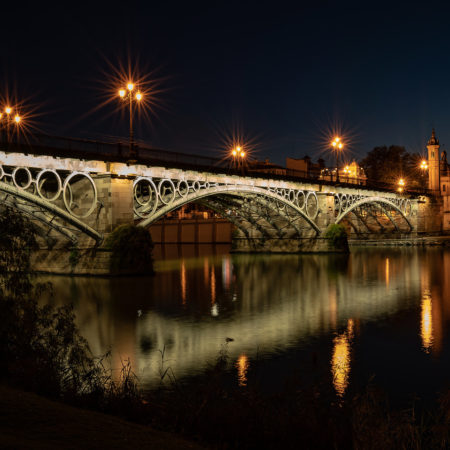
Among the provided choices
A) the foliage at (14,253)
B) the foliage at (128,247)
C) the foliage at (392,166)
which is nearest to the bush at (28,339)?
the foliage at (14,253)

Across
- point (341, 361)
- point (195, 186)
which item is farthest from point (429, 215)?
point (341, 361)

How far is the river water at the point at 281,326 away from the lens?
11.3 m

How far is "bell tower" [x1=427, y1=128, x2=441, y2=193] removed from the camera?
94.1 m

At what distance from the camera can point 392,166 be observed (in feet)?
365

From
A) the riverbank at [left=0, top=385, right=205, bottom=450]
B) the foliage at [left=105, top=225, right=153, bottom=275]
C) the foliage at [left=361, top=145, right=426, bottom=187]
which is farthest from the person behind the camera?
the foliage at [left=361, top=145, right=426, bottom=187]

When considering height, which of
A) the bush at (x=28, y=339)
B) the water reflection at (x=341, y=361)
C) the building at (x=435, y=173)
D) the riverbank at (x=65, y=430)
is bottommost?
the water reflection at (x=341, y=361)

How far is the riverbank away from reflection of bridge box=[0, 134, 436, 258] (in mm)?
20079

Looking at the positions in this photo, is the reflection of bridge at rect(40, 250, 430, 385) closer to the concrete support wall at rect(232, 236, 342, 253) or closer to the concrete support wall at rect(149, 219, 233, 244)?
the concrete support wall at rect(232, 236, 342, 253)

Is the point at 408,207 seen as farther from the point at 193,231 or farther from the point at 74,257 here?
the point at 74,257

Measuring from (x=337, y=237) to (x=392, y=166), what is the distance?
64688mm

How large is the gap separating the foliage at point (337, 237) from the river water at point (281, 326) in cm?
2026

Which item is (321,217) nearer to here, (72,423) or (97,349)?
(97,349)

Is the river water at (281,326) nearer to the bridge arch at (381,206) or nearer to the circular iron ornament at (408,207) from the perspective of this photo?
the bridge arch at (381,206)

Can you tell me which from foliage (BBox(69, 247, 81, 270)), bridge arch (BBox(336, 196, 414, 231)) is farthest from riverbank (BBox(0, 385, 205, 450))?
bridge arch (BBox(336, 196, 414, 231))
